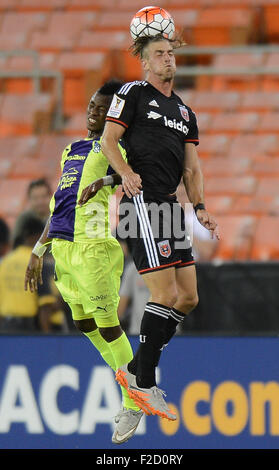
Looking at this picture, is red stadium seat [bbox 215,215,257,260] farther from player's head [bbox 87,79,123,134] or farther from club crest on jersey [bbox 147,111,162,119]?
club crest on jersey [bbox 147,111,162,119]

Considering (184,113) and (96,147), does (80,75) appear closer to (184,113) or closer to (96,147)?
(96,147)

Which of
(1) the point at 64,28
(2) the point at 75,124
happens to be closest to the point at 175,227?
Result: (2) the point at 75,124

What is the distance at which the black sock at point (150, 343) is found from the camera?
582 cm

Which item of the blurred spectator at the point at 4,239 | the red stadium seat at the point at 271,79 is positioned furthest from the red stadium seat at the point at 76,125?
the blurred spectator at the point at 4,239

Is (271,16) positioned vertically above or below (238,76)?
above

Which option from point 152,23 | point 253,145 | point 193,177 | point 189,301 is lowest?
point 253,145

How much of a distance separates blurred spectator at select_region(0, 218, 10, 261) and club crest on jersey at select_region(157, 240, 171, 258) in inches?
157

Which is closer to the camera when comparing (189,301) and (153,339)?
(153,339)

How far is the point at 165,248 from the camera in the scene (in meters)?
5.78

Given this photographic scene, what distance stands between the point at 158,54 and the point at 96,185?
74 centimetres

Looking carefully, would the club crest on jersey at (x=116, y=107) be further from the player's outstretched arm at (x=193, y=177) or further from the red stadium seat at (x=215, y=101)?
the red stadium seat at (x=215, y=101)

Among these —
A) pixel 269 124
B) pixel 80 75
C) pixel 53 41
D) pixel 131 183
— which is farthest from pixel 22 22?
pixel 131 183

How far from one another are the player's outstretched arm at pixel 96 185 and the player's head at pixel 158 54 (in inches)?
22.4

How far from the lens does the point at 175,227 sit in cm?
585
